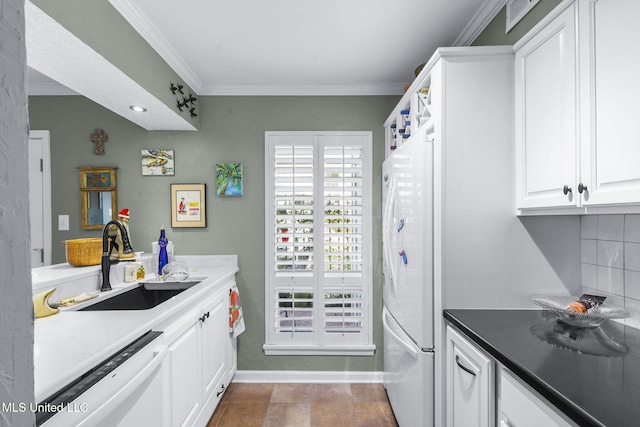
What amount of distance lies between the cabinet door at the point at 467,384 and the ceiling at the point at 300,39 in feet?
5.64

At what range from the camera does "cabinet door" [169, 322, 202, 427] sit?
1.66 m

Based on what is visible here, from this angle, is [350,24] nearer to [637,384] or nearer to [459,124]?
[459,124]

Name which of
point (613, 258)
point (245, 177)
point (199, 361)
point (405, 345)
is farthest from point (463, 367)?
point (245, 177)

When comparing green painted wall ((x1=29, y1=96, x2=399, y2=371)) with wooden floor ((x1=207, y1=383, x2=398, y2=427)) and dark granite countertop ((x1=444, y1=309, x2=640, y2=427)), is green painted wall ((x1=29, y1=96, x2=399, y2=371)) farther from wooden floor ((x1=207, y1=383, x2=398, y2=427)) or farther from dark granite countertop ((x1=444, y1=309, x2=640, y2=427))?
dark granite countertop ((x1=444, y1=309, x2=640, y2=427))

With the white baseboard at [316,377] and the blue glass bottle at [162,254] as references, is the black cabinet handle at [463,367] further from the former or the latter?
the blue glass bottle at [162,254]

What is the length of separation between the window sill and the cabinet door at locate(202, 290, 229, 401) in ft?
1.50

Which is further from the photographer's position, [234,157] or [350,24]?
[234,157]

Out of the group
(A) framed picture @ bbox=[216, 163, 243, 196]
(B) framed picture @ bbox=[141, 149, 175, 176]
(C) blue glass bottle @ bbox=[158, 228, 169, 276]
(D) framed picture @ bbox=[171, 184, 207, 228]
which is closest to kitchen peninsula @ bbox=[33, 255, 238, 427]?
(C) blue glass bottle @ bbox=[158, 228, 169, 276]

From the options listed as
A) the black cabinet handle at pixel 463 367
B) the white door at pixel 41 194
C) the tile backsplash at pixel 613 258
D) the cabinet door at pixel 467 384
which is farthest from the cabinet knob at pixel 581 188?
the white door at pixel 41 194

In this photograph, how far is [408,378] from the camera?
76.4 inches

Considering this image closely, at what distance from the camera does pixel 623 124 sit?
3.45ft

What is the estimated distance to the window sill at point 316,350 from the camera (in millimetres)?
2877

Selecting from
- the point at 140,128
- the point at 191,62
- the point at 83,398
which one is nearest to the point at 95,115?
the point at 140,128

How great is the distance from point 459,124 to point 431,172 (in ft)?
0.84
